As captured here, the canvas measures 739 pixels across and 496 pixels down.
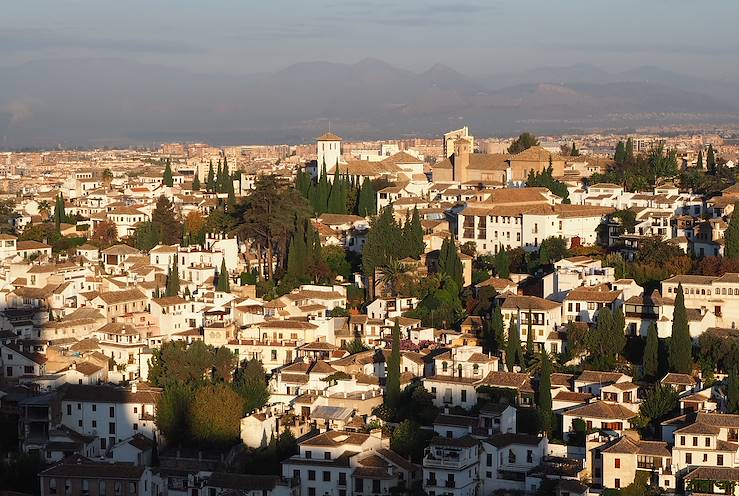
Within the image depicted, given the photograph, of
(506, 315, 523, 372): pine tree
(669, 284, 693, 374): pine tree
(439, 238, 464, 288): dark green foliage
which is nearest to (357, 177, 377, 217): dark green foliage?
(439, 238, 464, 288): dark green foliage

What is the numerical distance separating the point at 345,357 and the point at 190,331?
4.77 metres

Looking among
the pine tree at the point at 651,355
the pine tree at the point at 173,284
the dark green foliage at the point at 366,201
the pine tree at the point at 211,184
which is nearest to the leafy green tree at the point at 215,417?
the pine tree at the point at 651,355

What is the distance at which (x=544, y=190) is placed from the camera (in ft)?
136

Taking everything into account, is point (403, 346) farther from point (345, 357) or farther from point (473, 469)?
point (473, 469)

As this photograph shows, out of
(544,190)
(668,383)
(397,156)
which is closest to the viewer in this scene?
(668,383)

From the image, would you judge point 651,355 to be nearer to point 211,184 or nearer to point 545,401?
point 545,401

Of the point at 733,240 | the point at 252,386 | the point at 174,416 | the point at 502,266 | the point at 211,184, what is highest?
the point at 211,184

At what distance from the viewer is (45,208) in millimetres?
50219

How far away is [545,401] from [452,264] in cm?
885

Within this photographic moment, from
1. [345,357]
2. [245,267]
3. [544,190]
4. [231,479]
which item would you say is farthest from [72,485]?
[544,190]

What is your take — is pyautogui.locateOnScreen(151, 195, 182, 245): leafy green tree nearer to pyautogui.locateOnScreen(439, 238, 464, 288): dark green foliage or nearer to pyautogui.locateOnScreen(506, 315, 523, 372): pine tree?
pyautogui.locateOnScreen(439, 238, 464, 288): dark green foliage

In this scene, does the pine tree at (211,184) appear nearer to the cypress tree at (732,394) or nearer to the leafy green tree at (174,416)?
the leafy green tree at (174,416)

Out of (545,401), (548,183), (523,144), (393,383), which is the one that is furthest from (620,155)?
(545,401)

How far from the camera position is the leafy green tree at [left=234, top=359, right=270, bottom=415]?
2948 centimetres
